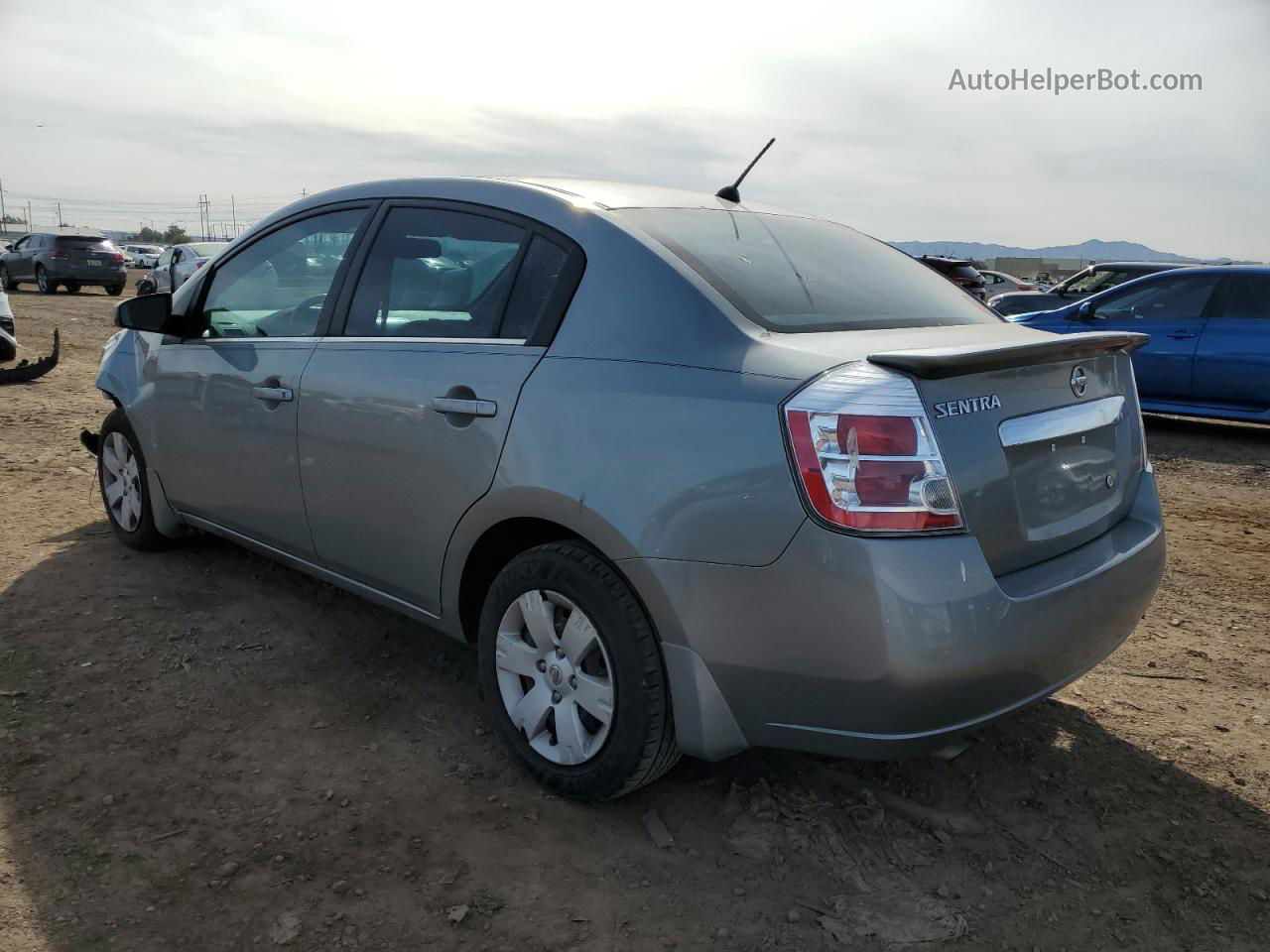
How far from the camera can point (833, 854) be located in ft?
8.50

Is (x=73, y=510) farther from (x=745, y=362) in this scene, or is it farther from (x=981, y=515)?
(x=981, y=515)

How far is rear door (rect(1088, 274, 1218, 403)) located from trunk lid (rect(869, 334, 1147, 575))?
6.85 m

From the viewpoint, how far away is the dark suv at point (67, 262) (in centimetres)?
2448

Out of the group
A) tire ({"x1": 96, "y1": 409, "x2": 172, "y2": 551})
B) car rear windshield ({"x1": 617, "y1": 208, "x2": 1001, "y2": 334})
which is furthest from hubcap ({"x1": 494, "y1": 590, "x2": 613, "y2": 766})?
tire ({"x1": 96, "y1": 409, "x2": 172, "y2": 551})

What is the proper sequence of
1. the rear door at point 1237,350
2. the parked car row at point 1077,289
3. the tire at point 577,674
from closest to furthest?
the tire at point 577,674 < the rear door at point 1237,350 < the parked car row at point 1077,289

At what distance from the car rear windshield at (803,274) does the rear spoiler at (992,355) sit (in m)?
0.37

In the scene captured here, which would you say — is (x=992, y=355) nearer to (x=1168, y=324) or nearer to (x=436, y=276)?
(x=436, y=276)

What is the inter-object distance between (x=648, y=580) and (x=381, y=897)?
976 mm

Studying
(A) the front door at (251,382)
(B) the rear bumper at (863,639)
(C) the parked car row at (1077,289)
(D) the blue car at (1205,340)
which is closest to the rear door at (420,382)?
(A) the front door at (251,382)

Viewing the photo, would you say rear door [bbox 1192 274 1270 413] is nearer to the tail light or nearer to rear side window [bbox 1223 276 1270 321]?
rear side window [bbox 1223 276 1270 321]

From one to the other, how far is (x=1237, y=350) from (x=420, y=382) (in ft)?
26.3

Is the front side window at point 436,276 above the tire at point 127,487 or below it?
above

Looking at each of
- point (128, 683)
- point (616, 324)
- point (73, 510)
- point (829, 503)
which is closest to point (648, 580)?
point (829, 503)

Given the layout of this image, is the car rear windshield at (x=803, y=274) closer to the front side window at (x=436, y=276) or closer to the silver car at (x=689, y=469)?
the silver car at (x=689, y=469)
